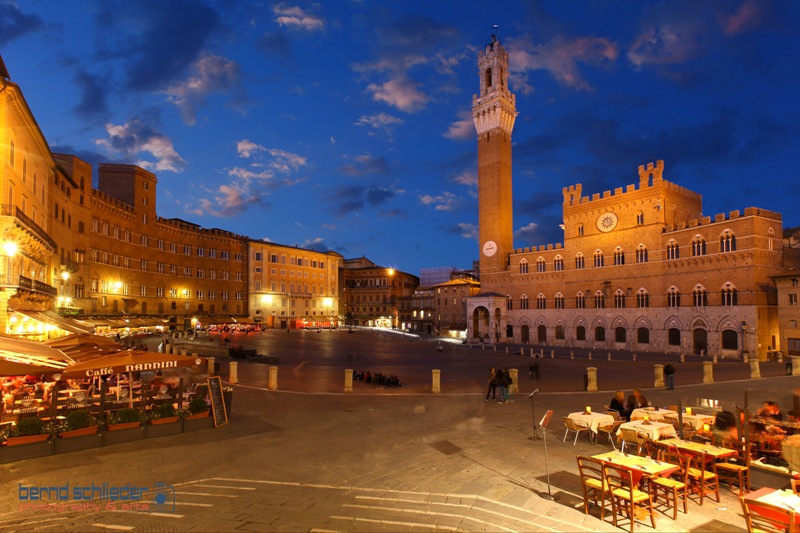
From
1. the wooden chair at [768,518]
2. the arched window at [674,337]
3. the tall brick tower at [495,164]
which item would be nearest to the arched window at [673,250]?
the arched window at [674,337]

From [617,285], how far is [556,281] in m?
7.94

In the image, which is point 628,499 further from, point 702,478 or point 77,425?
point 77,425

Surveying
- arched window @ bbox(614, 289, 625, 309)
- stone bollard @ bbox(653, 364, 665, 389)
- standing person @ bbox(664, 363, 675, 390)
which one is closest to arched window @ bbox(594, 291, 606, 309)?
arched window @ bbox(614, 289, 625, 309)

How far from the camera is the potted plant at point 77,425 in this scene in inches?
441

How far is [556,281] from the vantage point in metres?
56.3

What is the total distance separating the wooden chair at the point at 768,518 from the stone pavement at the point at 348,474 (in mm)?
687

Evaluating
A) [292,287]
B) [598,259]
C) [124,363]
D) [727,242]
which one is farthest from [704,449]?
[292,287]

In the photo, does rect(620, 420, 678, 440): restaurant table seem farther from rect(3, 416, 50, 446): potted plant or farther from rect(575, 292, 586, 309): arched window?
rect(575, 292, 586, 309): arched window

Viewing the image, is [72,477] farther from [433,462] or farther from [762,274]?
[762,274]

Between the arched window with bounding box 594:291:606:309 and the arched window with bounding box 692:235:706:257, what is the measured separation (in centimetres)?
1052

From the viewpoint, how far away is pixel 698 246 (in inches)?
1684

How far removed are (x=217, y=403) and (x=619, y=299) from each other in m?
46.0

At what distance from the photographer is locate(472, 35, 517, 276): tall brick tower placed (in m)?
62.2

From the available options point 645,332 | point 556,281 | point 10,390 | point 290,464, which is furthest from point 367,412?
point 556,281
